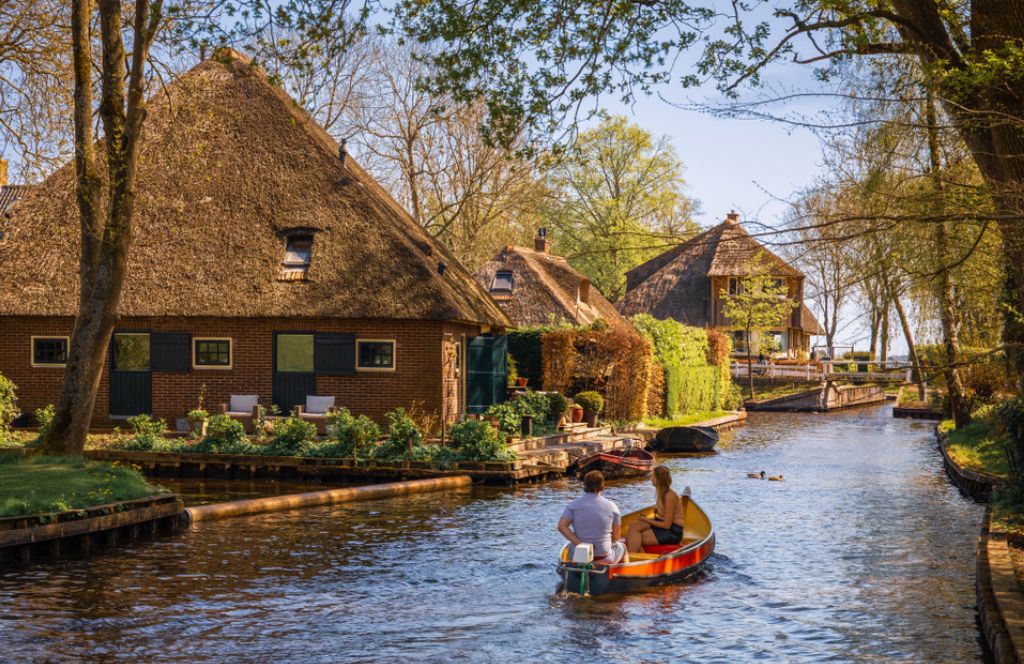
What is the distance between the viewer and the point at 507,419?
90.0 feet

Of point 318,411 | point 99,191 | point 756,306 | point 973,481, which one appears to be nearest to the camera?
point 99,191

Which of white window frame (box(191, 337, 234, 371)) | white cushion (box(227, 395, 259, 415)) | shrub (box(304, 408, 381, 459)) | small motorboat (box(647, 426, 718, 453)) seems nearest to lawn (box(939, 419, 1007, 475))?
small motorboat (box(647, 426, 718, 453))

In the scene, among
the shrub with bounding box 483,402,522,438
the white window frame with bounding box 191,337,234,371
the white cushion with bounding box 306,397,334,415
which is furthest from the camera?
the white window frame with bounding box 191,337,234,371

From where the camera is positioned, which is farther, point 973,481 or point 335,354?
point 335,354

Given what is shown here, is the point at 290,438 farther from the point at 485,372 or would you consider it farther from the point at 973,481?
the point at 973,481

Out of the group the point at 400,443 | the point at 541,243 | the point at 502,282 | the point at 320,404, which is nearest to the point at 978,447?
the point at 400,443

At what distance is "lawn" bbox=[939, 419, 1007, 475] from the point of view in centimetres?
2442

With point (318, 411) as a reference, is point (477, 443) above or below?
below

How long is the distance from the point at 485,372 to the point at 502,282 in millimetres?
14361

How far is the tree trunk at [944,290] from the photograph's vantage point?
10984 mm

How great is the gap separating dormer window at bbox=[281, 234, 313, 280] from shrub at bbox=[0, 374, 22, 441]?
6964mm

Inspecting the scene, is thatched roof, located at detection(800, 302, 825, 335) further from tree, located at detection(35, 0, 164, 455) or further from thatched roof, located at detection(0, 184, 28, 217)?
tree, located at detection(35, 0, 164, 455)

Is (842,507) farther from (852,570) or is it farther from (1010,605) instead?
(1010,605)

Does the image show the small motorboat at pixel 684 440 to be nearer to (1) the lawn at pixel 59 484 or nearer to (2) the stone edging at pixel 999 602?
(1) the lawn at pixel 59 484
